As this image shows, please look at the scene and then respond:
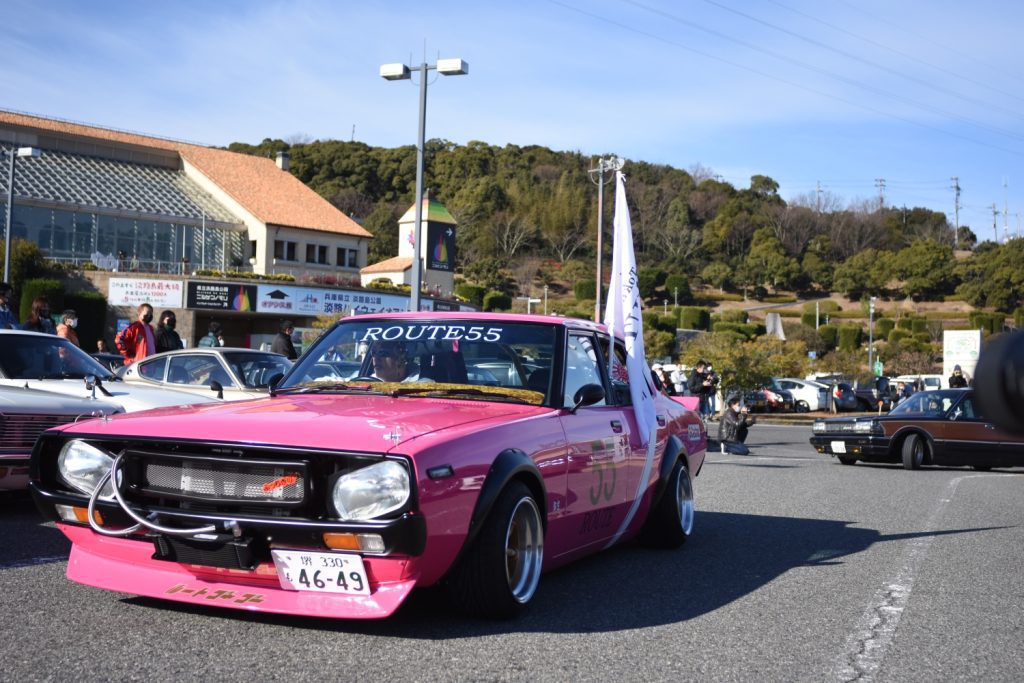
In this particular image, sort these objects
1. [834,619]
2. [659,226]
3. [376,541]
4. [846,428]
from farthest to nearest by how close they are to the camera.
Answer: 1. [659,226]
2. [846,428]
3. [834,619]
4. [376,541]

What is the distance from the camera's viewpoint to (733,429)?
760 inches

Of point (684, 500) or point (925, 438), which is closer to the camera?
point (684, 500)

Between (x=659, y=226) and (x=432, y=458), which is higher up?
(x=659, y=226)

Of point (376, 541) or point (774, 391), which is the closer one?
point (376, 541)

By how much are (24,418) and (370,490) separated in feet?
16.1

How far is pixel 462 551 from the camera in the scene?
474cm

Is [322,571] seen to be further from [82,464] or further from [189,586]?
[82,464]

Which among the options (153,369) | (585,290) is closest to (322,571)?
(153,369)

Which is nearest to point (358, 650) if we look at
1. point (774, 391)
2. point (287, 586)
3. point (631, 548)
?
point (287, 586)

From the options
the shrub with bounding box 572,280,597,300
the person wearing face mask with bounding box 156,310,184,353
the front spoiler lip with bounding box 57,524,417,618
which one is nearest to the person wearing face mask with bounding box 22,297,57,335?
the person wearing face mask with bounding box 156,310,184,353

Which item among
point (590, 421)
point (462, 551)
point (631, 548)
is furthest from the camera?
point (631, 548)

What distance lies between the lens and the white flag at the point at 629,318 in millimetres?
7074

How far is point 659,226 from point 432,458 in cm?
13222

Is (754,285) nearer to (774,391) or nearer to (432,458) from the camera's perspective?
(774,391)
